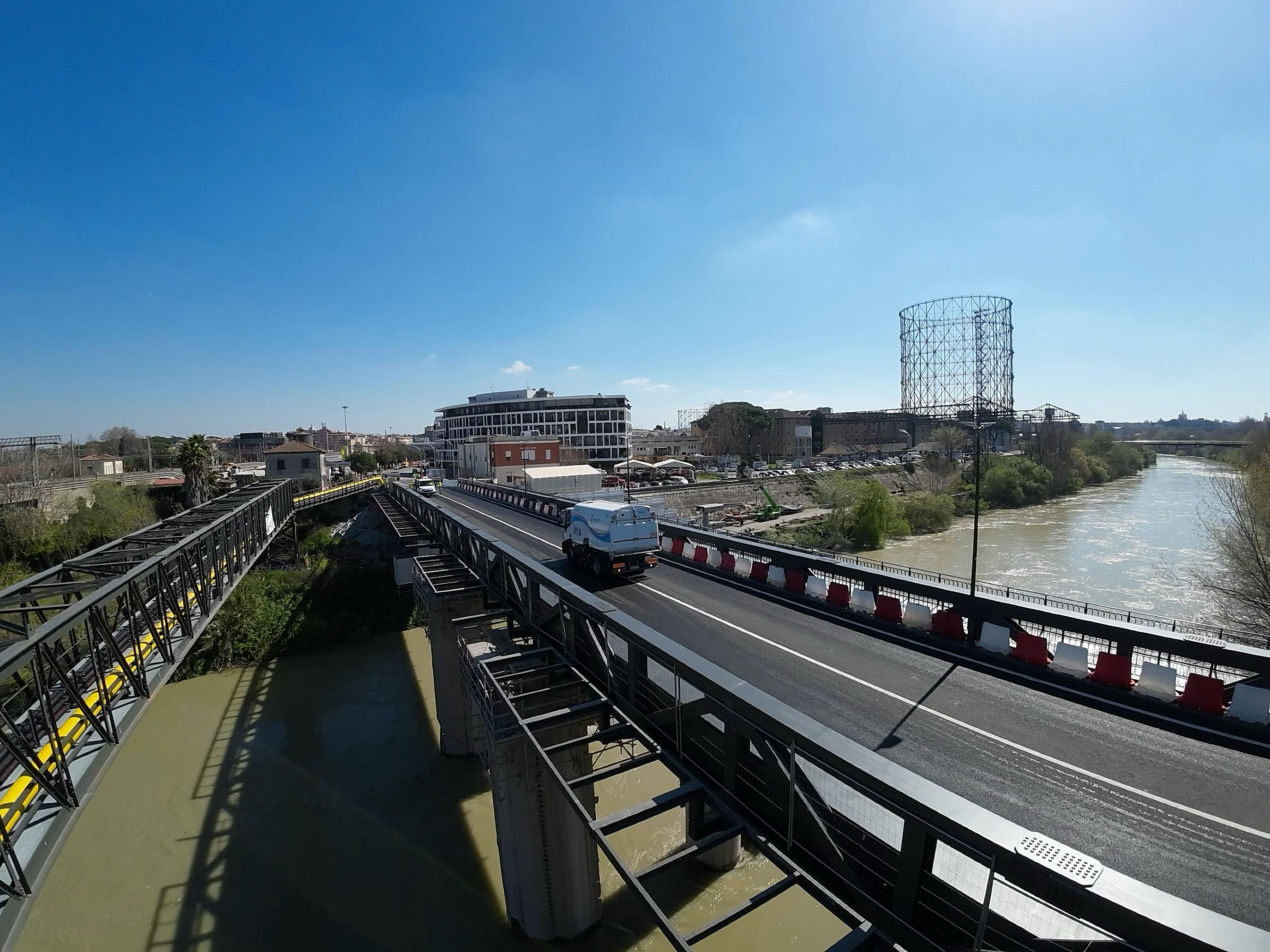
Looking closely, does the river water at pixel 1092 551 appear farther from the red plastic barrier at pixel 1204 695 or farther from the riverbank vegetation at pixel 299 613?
the riverbank vegetation at pixel 299 613

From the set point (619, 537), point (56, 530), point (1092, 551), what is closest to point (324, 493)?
point (56, 530)

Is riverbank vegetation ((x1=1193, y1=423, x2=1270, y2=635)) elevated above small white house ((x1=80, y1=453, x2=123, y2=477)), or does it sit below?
below

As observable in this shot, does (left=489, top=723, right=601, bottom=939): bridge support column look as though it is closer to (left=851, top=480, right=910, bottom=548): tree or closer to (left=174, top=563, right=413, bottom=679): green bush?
(left=174, top=563, right=413, bottom=679): green bush

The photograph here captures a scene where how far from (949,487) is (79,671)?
58.1 meters

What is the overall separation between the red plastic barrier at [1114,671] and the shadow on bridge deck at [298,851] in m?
6.21

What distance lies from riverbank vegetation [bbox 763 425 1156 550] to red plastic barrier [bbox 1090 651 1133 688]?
1148 inches

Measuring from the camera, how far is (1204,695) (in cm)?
671

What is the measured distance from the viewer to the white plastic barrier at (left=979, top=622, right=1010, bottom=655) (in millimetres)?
8797

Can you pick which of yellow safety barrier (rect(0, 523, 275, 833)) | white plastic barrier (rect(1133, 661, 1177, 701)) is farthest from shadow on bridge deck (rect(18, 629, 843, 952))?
white plastic barrier (rect(1133, 661, 1177, 701))

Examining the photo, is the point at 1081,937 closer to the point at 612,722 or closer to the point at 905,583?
the point at 612,722

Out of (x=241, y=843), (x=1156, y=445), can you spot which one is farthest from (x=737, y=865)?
(x=1156, y=445)

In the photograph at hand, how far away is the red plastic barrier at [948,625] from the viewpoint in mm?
9500

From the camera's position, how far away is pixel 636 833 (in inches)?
491

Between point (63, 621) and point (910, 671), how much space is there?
34.9 ft
